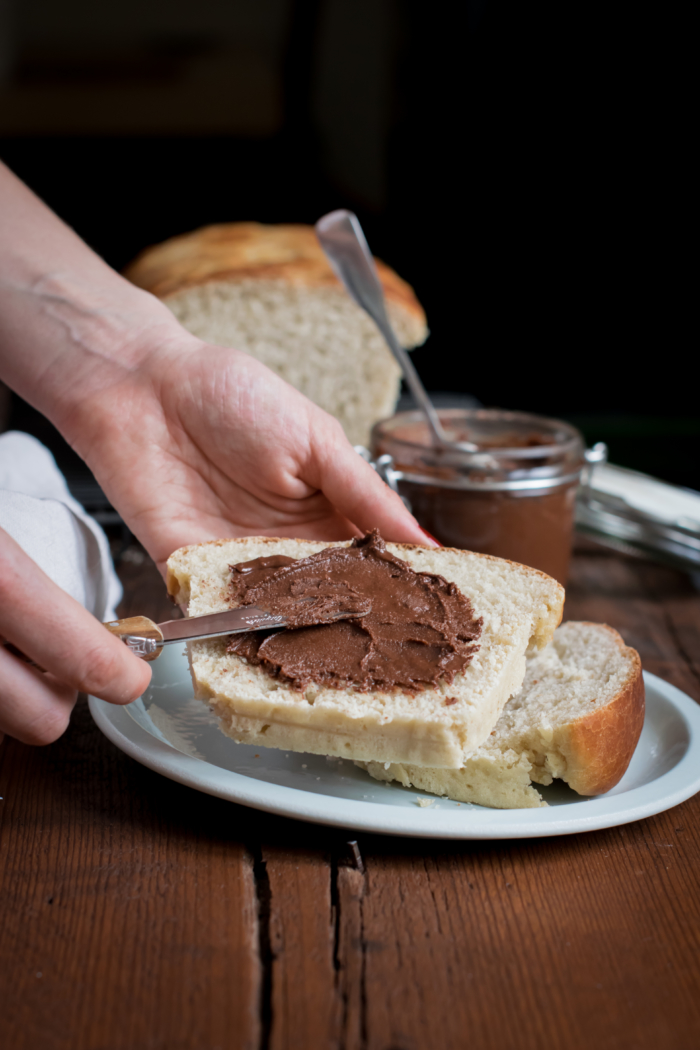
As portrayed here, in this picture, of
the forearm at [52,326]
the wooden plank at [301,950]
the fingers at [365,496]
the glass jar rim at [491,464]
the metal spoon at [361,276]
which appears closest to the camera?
the wooden plank at [301,950]

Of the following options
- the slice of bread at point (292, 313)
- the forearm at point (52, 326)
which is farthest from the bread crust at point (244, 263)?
the forearm at point (52, 326)

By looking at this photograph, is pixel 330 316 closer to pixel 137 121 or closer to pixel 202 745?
pixel 137 121

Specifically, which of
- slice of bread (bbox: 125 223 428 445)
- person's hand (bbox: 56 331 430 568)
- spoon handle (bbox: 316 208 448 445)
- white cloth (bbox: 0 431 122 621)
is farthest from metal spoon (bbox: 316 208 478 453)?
white cloth (bbox: 0 431 122 621)

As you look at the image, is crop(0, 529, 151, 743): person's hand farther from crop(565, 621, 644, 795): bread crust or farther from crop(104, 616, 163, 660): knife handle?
crop(565, 621, 644, 795): bread crust

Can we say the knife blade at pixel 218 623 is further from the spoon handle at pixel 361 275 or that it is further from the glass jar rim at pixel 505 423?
the spoon handle at pixel 361 275

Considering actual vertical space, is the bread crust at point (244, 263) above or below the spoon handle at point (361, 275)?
below

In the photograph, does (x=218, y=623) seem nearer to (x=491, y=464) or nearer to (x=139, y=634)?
(x=139, y=634)

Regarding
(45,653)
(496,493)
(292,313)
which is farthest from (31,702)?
(292,313)

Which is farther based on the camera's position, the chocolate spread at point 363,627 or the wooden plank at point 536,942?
the chocolate spread at point 363,627
